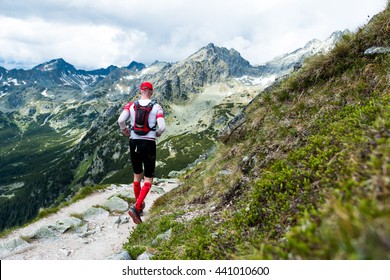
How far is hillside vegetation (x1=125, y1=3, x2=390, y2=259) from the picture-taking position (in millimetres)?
2748

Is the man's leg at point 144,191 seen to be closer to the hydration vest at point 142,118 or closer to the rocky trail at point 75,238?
the rocky trail at point 75,238

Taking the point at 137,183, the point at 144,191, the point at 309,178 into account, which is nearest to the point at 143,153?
the point at 144,191

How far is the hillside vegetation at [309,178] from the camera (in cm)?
275

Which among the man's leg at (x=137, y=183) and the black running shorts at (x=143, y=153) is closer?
the black running shorts at (x=143, y=153)

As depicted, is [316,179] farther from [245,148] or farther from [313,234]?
[245,148]

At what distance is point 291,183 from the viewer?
6.04 m

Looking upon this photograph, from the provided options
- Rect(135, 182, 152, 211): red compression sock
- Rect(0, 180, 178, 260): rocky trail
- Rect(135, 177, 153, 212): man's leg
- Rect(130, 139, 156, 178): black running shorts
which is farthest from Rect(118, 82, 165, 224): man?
Rect(0, 180, 178, 260): rocky trail

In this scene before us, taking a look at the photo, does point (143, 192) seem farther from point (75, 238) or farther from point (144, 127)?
point (75, 238)

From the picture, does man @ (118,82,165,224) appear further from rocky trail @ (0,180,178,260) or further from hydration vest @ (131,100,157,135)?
rocky trail @ (0,180,178,260)

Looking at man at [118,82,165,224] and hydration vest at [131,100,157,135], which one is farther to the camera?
man at [118,82,165,224]

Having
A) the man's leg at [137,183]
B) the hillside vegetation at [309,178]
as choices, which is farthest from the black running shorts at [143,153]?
the hillside vegetation at [309,178]
